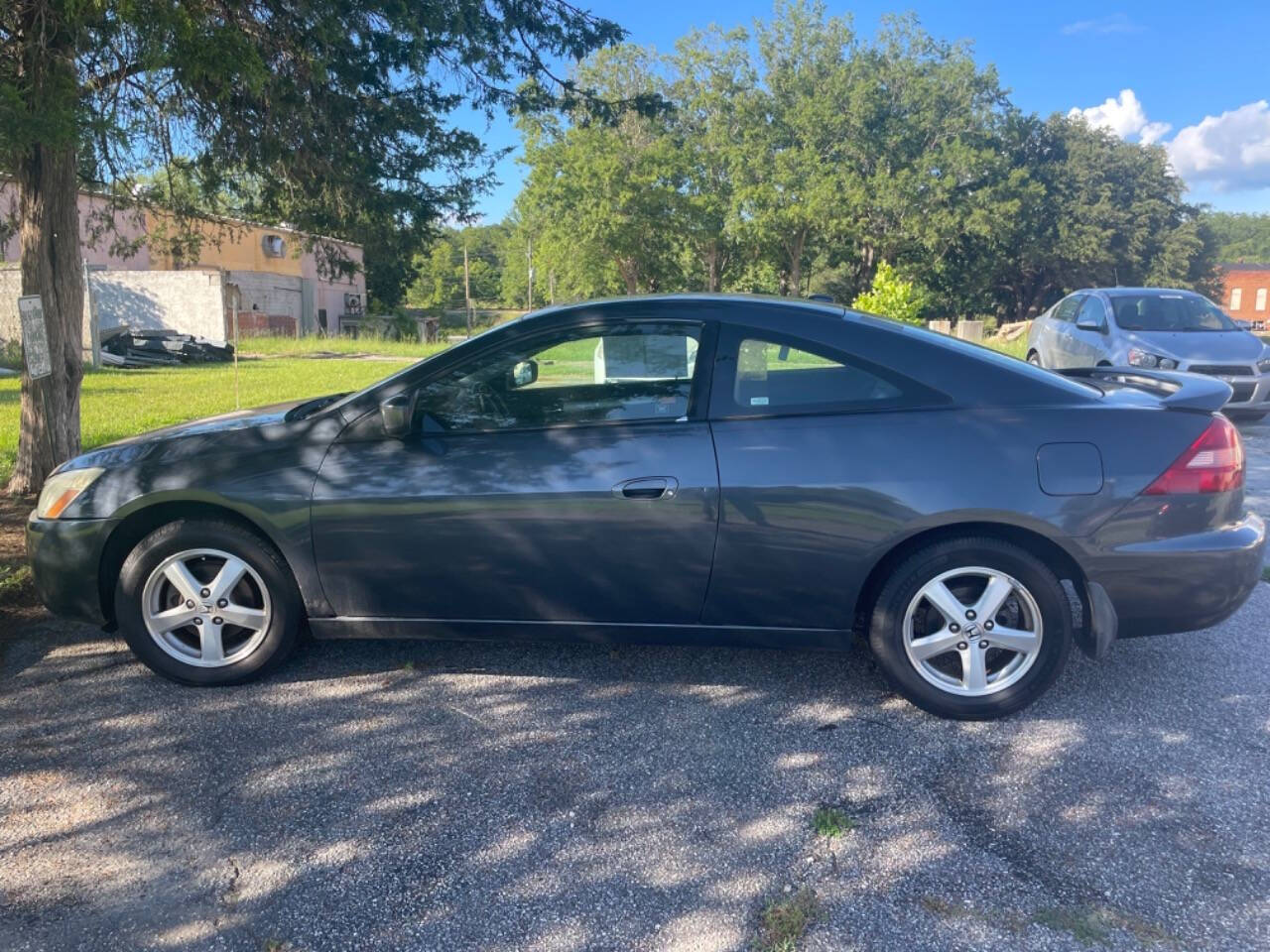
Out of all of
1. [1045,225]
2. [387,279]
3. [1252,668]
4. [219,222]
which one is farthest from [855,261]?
[1252,668]

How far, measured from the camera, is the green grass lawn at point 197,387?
8.73m

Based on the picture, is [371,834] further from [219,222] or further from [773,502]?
[219,222]

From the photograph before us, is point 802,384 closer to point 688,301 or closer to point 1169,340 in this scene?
point 688,301

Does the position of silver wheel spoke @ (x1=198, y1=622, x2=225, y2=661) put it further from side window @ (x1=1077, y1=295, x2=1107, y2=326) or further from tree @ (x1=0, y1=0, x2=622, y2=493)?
side window @ (x1=1077, y1=295, x2=1107, y2=326)

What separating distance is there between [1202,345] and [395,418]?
10.2m

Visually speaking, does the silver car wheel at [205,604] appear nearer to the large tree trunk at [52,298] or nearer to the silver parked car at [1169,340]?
the large tree trunk at [52,298]

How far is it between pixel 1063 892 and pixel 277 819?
234 cm

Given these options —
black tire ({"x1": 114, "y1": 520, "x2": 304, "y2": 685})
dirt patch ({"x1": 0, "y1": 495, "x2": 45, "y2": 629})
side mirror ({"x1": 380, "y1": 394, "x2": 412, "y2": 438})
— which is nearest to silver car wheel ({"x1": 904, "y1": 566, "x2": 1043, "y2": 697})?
side mirror ({"x1": 380, "y1": 394, "x2": 412, "y2": 438})

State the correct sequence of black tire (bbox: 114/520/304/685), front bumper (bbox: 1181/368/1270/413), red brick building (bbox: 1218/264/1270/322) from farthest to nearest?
red brick building (bbox: 1218/264/1270/322) < front bumper (bbox: 1181/368/1270/413) < black tire (bbox: 114/520/304/685)

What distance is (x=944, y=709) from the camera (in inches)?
142

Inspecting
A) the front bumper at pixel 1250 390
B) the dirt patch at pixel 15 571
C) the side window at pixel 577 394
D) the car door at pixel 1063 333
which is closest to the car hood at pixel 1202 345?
the front bumper at pixel 1250 390

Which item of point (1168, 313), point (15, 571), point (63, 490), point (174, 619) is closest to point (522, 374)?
point (174, 619)

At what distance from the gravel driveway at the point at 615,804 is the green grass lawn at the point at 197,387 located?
4.94 ft

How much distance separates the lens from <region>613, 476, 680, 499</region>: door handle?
140 inches
